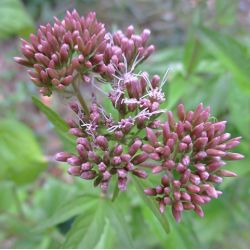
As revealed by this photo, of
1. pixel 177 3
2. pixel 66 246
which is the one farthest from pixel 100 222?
pixel 177 3

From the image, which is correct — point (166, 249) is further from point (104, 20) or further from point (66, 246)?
point (104, 20)

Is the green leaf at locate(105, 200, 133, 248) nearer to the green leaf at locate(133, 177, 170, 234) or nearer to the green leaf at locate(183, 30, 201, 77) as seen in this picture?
the green leaf at locate(133, 177, 170, 234)

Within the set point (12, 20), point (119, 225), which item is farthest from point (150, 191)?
point (12, 20)

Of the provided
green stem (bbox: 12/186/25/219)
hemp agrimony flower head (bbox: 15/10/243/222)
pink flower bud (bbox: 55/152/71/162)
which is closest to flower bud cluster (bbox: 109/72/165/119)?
hemp agrimony flower head (bbox: 15/10/243/222)

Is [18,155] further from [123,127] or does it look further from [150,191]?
[150,191]

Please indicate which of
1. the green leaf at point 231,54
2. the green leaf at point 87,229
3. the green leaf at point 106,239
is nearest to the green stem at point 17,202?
the green leaf at point 106,239

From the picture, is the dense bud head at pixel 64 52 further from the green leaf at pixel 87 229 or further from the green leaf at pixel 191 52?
the green leaf at pixel 191 52
